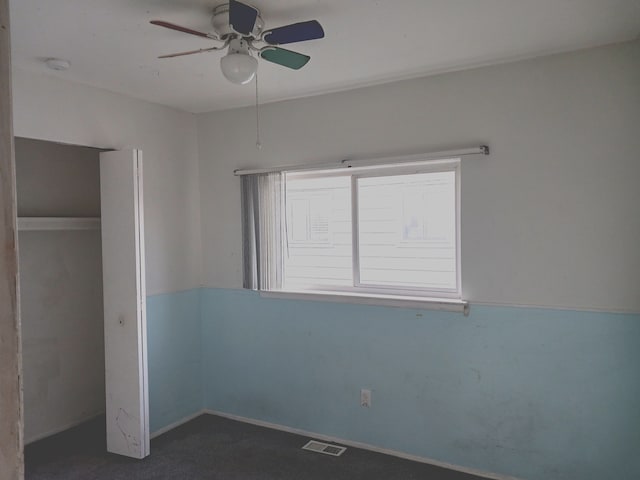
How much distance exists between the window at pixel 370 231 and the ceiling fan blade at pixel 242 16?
1.54 meters

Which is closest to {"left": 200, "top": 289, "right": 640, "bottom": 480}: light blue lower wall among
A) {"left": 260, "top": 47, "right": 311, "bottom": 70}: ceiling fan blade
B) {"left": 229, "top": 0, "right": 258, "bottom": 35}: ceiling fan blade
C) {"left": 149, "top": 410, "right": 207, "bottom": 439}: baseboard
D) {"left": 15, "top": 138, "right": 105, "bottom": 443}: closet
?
{"left": 149, "top": 410, "right": 207, "bottom": 439}: baseboard

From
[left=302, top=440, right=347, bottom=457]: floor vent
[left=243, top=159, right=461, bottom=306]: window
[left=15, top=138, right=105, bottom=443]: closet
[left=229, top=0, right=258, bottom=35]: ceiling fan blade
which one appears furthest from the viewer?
[left=15, top=138, right=105, bottom=443]: closet

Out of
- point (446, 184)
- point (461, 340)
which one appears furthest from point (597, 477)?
point (446, 184)

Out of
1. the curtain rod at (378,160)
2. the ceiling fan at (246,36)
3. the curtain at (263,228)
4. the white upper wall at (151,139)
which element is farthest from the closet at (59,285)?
the ceiling fan at (246,36)

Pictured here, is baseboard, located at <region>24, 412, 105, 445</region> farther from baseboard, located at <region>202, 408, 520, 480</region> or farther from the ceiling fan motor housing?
the ceiling fan motor housing

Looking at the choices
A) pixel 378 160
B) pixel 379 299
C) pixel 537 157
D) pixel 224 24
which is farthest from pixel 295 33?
pixel 379 299

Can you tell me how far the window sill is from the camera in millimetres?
3029

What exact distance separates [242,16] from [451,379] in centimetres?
243

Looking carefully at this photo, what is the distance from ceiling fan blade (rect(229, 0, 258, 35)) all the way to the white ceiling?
0.58 feet

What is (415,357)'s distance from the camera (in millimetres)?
3180

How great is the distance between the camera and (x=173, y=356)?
386 centimetres

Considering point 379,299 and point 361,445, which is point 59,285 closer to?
point 379,299

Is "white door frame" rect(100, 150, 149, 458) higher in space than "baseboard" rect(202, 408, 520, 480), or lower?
higher

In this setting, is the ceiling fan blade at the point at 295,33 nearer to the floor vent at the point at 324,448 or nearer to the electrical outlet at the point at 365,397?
the electrical outlet at the point at 365,397
